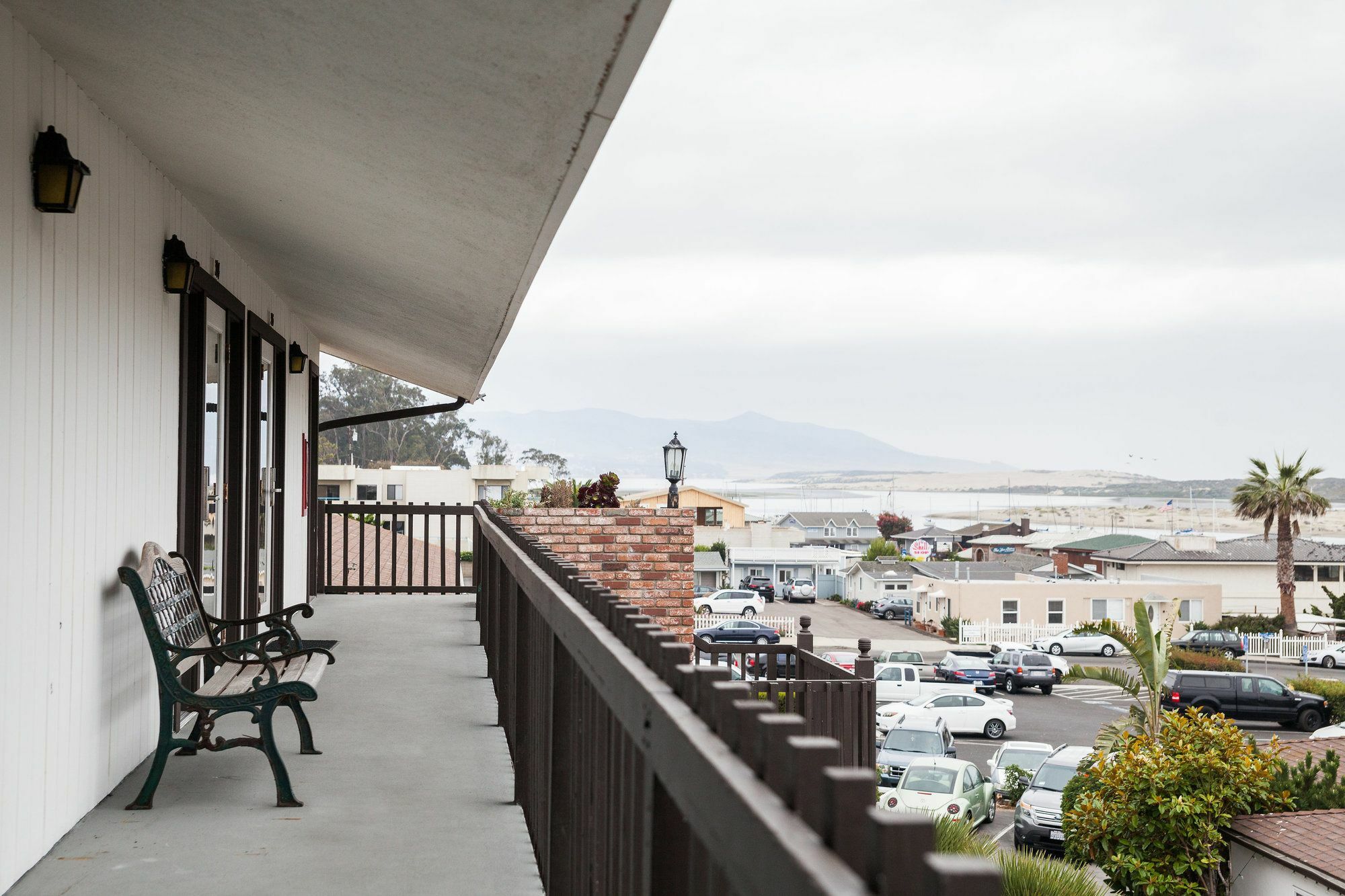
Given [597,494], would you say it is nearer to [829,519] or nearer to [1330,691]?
[1330,691]

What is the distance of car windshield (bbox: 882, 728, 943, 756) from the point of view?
79.9ft

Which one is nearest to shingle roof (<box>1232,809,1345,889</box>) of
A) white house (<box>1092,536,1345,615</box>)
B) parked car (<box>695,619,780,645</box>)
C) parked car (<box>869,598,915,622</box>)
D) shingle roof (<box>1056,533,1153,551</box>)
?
parked car (<box>695,619,780,645</box>)

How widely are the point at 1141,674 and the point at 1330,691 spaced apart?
18.9 metres

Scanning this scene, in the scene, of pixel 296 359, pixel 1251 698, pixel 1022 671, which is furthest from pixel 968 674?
pixel 296 359

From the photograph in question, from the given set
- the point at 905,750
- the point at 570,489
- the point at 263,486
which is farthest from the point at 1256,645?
the point at 263,486

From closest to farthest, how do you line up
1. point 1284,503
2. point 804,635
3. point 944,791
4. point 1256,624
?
point 804,635
point 944,791
point 1284,503
point 1256,624

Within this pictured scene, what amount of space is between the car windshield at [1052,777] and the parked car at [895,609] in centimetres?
3101

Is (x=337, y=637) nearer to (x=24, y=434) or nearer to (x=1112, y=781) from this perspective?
(x=24, y=434)

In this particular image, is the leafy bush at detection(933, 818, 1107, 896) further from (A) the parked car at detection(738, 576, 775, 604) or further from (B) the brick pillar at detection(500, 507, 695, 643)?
(A) the parked car at detection(738, 576, 775, 604)

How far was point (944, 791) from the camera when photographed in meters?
20.1

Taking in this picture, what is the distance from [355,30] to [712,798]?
7.09ft

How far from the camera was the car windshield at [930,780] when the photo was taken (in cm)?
2014

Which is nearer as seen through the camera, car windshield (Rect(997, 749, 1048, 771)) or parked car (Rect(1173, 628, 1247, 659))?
car windshield (Rect(997, 749, 1048, 771))

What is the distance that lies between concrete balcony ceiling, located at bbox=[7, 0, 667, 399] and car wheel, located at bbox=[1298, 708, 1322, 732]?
3145cm
